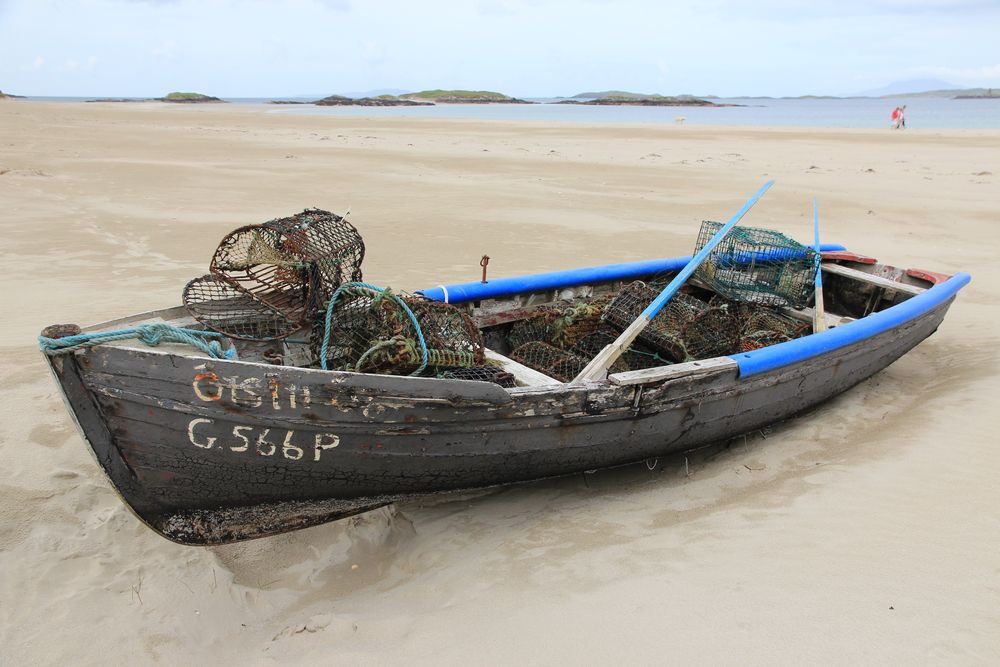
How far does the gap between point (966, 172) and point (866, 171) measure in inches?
96.0

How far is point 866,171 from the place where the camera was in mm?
18188

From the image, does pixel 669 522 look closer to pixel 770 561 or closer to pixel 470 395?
pixel 770 561

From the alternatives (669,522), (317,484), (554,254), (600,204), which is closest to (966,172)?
(600,204)

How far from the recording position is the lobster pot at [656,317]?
5.06 metres

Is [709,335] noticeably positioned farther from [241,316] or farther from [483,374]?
[241,316]

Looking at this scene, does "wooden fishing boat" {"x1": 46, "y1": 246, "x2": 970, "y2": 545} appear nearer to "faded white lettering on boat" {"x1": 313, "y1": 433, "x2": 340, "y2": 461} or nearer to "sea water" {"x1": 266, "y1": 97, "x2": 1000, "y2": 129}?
"faded white lettering on boat" {"x1": 313, "y1": 433, "x2": 340, "y2": 461}

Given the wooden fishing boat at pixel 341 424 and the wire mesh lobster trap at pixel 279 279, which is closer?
the wooden fishing boat at pixel 341 424

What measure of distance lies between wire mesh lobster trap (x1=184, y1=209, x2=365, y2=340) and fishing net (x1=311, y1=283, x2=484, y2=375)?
166 mm

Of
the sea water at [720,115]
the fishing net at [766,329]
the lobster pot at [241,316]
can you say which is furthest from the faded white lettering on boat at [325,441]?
the sea water at [720,115]

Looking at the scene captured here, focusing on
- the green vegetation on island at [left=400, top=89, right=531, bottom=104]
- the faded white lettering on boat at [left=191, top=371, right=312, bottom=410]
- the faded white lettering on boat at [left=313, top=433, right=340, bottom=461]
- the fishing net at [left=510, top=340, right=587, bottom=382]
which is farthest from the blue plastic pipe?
the green vegetation on island at [left=400, top=89, right=531, bottom=104]

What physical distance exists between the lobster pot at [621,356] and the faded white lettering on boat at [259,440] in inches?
95.3

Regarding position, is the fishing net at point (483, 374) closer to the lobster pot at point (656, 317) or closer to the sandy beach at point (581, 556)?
the sandy beach at point (581, 556)

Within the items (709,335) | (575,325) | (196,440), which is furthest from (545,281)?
(196,440)

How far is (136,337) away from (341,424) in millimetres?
1042
